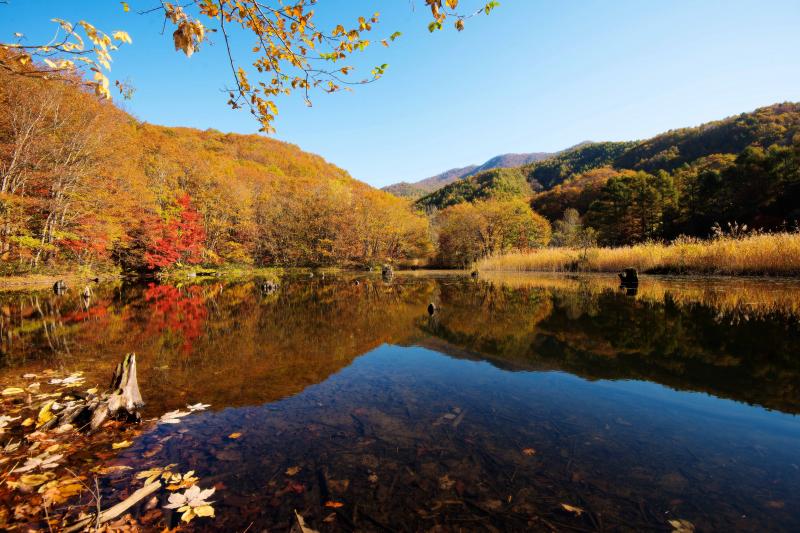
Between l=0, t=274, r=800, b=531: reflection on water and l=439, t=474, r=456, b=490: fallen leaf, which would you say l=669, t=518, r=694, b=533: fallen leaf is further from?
l=439, t=474, r=456, b=490: fallen leaf

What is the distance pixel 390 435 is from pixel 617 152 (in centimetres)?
13239

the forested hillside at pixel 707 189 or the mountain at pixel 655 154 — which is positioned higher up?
the mountain at pixel 655 154

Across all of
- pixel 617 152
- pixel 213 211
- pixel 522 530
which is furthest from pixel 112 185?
pixel 617 152

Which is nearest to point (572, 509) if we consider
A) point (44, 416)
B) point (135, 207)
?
point (44, 416)

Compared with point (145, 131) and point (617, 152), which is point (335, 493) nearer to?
point (145, 131)

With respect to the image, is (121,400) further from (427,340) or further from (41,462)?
(427,340)

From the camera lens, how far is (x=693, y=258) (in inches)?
715

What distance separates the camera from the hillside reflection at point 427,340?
177 inches

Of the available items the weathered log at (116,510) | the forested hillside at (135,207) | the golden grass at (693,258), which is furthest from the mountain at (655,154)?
the weathered log at (116,510)

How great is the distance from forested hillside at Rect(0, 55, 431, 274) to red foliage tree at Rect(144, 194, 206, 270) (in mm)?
103

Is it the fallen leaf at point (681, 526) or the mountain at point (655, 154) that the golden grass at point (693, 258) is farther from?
the mountain at point (655, 154)

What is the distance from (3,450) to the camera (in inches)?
110

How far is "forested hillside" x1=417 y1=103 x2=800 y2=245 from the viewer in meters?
31.7

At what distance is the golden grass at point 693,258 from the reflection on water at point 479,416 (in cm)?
971
